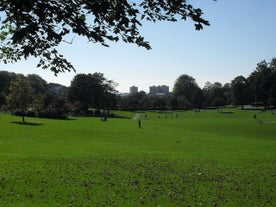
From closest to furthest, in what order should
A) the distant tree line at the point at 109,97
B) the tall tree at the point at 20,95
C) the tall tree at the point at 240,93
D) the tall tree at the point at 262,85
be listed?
the tall tree at the point at 20,95
the distant tree line at the point at 109,97
the tall tree at the point at 262,85
the tall tree at the point at 240,93

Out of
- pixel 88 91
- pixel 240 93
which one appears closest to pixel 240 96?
pixel 240 93

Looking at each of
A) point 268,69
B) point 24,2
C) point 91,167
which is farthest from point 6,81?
point 24,2

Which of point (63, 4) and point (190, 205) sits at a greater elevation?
point (63, 4)

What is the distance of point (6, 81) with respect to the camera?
16062cm

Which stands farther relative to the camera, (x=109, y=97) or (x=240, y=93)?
(x=240, y=93)

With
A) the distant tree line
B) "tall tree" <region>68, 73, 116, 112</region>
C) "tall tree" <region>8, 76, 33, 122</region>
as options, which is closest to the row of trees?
the distant tree line

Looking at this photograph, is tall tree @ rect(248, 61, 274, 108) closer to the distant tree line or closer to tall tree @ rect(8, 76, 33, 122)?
the distant tree line

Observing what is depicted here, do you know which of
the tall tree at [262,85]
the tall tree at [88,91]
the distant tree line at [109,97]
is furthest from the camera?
the tall tree at [262,85]

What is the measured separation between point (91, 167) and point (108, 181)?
3.06 m

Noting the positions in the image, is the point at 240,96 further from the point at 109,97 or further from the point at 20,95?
the point at 20,95

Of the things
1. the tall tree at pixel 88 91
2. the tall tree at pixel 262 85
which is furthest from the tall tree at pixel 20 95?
the tall tree at pixel 262 85

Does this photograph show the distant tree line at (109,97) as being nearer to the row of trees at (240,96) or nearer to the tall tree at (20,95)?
the row of trees at (240,96)

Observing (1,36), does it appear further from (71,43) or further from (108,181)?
(108,181)

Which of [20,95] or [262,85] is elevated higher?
[262,85]
